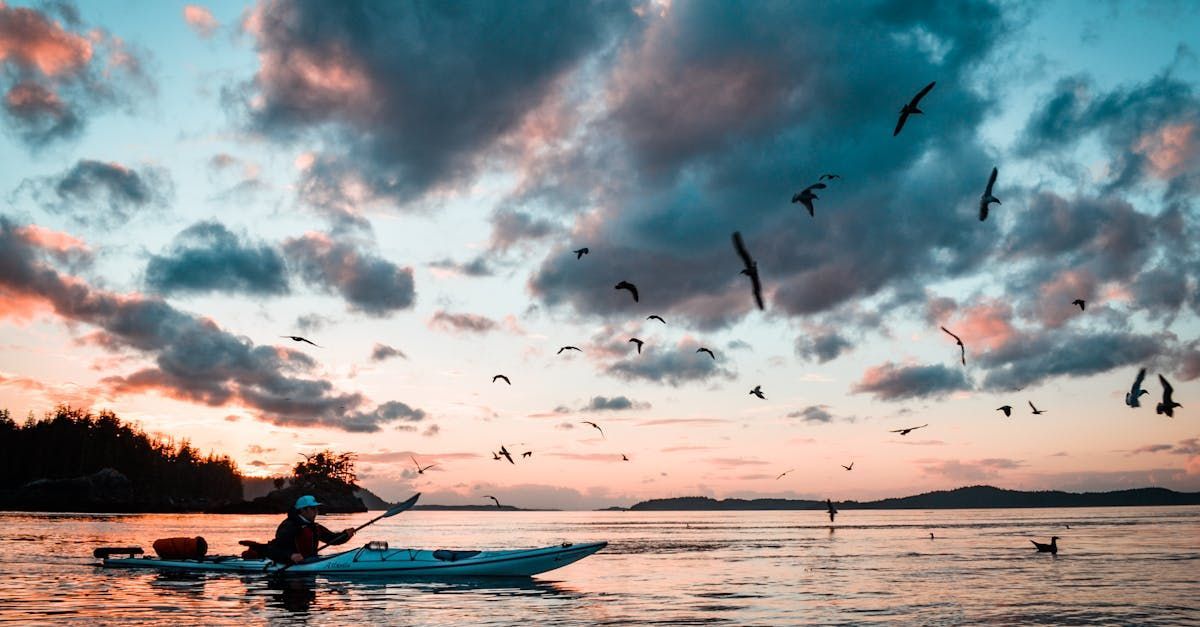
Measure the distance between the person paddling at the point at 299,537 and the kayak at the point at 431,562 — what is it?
0.64m

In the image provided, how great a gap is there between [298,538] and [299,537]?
7cm

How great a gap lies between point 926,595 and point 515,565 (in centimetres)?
1556

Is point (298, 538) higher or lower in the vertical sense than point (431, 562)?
higher

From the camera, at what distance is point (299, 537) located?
3347cm

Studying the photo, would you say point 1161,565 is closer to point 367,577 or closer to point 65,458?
point 367,577

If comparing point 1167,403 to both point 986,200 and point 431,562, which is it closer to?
point 986,200

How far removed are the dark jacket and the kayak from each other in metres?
0.62

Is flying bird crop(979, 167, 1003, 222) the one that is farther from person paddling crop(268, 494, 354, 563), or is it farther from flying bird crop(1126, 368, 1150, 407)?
person paddling crop(268, 494, 354, 563)

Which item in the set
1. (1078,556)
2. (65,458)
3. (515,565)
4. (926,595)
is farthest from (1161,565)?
(65,458)

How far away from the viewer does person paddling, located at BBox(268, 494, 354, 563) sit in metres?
33.1

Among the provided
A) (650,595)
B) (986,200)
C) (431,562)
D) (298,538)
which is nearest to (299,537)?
(298,538)

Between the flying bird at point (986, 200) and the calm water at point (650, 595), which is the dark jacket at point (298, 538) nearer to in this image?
the calm water at point (650, 595)

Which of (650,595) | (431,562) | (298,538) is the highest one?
(298,538)

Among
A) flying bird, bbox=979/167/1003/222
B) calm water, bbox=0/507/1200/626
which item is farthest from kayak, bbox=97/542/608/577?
flying bird, bbox=979/167/1003/222
